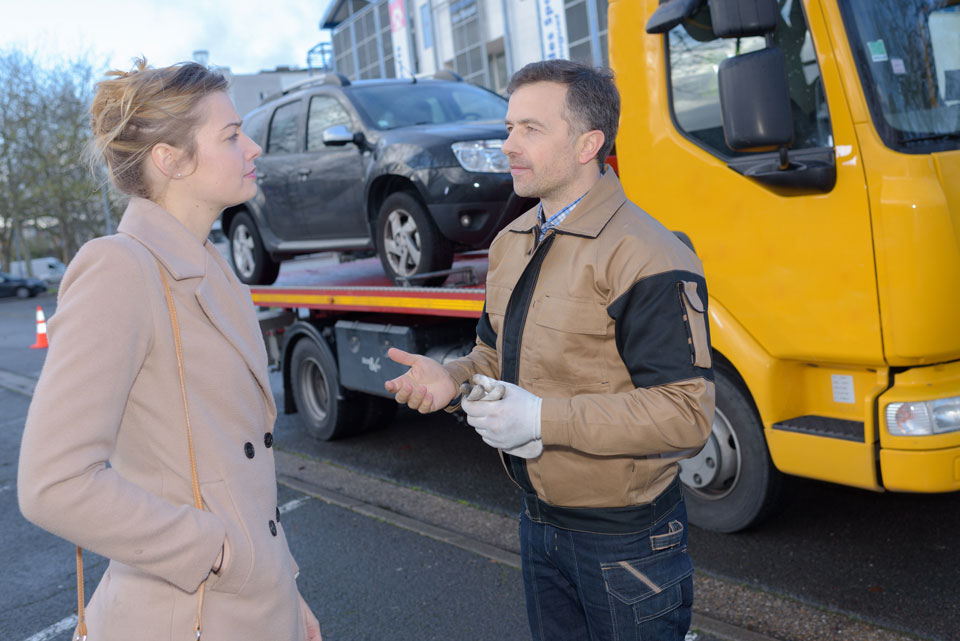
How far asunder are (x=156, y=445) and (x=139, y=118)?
618 millimetres

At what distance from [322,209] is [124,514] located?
568 centimetres

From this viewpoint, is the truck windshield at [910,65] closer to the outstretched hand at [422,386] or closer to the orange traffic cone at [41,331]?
the outstretched hand at [422,386]

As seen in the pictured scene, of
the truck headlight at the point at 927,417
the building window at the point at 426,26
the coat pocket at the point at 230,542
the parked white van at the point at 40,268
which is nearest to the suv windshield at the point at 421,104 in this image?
the truck headlight at the point at 927,417

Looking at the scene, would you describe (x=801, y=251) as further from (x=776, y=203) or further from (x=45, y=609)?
(x=45, y=609)

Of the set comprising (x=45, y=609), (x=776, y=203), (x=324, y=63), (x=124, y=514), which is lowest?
(x=45, y=609)

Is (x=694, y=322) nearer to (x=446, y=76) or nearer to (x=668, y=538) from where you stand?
(x=668, y=538)

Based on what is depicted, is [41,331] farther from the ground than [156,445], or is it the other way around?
[156,445]

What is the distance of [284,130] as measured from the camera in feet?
24.1

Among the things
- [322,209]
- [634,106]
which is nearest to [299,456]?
[322,209]

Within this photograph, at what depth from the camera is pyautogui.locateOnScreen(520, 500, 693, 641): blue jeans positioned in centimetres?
199

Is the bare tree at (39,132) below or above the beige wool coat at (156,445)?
above

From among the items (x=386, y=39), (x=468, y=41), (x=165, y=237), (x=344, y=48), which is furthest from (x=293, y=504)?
(x=344, y=48)

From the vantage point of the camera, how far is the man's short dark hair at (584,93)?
2.05 metres

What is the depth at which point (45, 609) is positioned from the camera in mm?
4262
